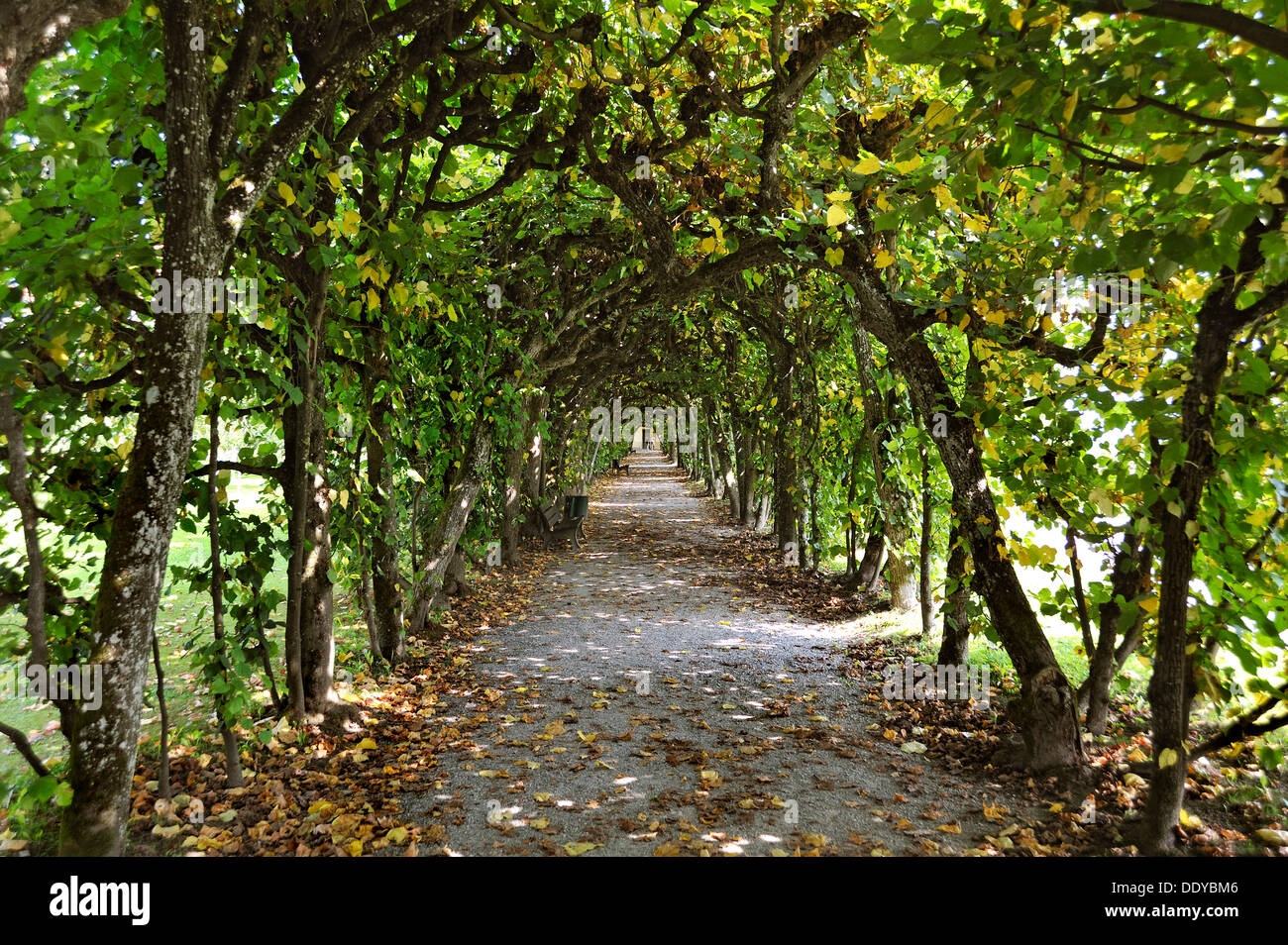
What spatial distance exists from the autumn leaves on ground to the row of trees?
0.43 metres

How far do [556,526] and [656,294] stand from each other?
784 centimetres

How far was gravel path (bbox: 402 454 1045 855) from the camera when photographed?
12.3ft

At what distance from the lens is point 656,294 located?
27.8 feet

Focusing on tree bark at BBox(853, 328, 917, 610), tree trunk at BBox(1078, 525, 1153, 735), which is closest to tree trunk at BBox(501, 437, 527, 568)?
tree bark at BBox(853, 328, 917, 610)

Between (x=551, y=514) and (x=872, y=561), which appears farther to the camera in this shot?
(x=551, y=514)

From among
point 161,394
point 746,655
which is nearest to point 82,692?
point 161,394

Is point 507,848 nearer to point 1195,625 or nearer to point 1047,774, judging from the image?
point 1047,774

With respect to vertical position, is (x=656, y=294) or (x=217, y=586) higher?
(x=656, y=294)

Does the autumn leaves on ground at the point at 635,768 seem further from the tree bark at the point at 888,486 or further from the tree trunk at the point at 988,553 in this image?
the tree bark at the point at 888,486

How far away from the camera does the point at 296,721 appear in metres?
4.86

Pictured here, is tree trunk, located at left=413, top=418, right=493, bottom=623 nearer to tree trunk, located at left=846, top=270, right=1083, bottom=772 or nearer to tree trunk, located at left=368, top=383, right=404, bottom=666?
tree trunk, located at left=368, top=383, right=404, bottom=666

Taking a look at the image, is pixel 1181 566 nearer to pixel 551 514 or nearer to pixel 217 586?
pixel 217 586

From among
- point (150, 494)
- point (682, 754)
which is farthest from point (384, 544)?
point (150, 494)

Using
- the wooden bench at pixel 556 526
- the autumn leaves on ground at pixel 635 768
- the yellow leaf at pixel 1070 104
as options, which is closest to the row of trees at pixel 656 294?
the yellow leaf at pixel 1070 104
